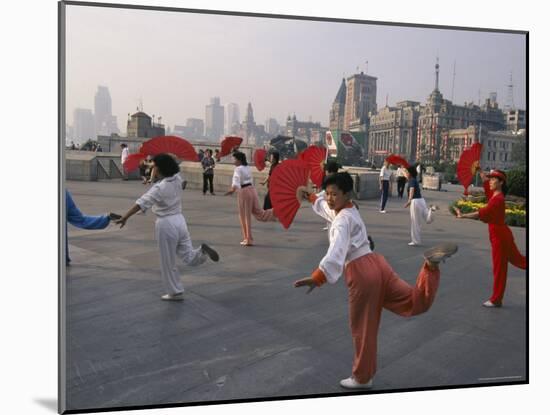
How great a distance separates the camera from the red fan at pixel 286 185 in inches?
155

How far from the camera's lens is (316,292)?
18.8ft

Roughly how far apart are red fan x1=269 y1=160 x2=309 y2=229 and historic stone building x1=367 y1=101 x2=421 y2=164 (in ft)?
4.72

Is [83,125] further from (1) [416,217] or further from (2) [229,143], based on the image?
(1) [416,217]

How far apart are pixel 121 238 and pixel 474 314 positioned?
212 inches

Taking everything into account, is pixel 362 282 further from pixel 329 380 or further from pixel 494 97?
pixel 494 97

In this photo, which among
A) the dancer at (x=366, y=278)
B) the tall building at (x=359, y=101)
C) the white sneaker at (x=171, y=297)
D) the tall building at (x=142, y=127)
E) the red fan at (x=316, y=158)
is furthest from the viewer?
the red fan at (x=316, y=158)

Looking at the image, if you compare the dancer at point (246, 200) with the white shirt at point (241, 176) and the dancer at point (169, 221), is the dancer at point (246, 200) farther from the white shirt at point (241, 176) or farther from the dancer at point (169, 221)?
the dancer at point (169, 221)

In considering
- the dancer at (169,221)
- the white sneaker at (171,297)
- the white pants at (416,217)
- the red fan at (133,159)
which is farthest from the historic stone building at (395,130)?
the white sneaker at (171,297)

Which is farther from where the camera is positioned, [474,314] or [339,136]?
[339,136]

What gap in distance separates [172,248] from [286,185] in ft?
6.02

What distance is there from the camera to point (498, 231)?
5.25m

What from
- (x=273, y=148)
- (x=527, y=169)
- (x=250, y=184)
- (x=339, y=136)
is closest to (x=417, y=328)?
(x=527, y=169)

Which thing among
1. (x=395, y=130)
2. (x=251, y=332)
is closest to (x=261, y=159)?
(x=395, y=130)

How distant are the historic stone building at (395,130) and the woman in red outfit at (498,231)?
92 centimetres
